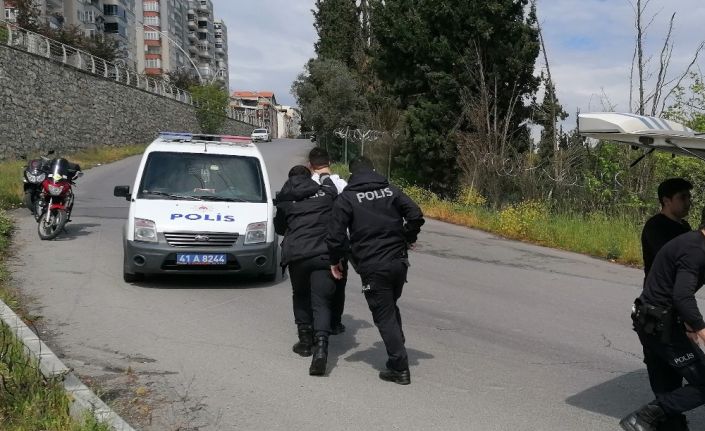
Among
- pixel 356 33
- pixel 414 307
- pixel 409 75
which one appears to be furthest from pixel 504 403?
pixel 356 33

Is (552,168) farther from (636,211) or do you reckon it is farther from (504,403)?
(504,403)

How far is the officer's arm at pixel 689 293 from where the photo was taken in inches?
157

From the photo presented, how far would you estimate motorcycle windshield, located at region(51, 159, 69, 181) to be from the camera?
41.8ft

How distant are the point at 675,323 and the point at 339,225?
2479 millimetres

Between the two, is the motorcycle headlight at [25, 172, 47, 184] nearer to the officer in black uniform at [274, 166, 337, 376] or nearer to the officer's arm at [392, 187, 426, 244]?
the officer in black uniform at [274, 166, 337, 376]

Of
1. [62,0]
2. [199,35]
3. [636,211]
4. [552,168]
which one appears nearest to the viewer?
[636,211]

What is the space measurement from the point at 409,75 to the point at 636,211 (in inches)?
430

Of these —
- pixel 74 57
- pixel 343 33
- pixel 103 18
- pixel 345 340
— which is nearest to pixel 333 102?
pixel 343 33

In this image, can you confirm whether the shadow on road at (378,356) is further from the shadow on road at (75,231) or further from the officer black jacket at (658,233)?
the shadow on road at (75,231)

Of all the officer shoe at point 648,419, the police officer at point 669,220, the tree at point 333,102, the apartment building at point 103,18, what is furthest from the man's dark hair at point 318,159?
the apartment building at point 103,18

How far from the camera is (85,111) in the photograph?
3828 centimetres

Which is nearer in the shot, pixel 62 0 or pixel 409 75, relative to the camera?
pixel 409 75

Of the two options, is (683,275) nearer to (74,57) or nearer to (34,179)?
(34,179)

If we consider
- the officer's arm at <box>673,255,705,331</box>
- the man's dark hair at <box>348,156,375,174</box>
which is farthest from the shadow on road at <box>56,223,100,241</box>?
the officer's arm at <box>673,255,705,331</box>
